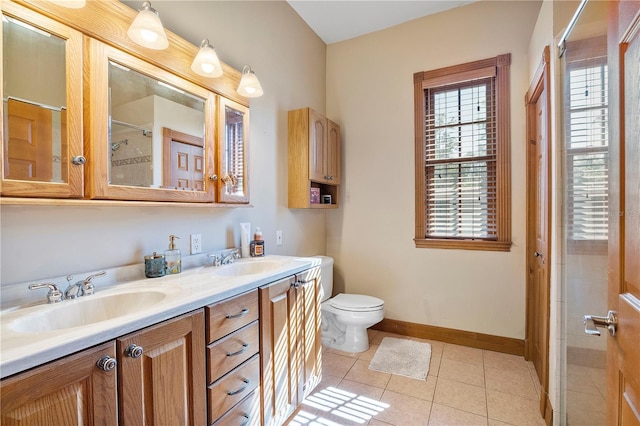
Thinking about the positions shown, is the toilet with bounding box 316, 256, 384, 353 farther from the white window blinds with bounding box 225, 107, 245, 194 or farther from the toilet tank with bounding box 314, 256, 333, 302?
the white window blinds with bounding box 225, 107, 245, 194

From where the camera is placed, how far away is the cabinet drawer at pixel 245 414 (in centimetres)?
125

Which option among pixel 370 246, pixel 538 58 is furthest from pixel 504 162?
pixel 370 246

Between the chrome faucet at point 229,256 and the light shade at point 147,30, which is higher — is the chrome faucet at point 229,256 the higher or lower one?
the lower one

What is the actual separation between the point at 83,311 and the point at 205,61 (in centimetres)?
127

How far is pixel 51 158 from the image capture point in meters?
1.04

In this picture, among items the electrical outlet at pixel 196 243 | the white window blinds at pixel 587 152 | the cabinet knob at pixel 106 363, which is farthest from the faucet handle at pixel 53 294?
the white window blinds at pixel 587 152

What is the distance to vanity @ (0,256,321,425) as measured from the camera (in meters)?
0.73

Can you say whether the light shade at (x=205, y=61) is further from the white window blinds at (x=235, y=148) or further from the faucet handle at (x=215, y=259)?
the faucet handle at (x=215, y=259)

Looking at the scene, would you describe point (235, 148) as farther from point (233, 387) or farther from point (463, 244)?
point (463, 244)

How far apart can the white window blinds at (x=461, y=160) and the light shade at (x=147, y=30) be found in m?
2.25

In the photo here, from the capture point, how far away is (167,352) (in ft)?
3.30

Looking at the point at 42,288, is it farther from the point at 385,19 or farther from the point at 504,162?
the point at 385,19

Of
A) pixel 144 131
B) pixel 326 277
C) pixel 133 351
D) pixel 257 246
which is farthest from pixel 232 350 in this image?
pixel 326 277

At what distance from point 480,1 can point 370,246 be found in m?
2.35
